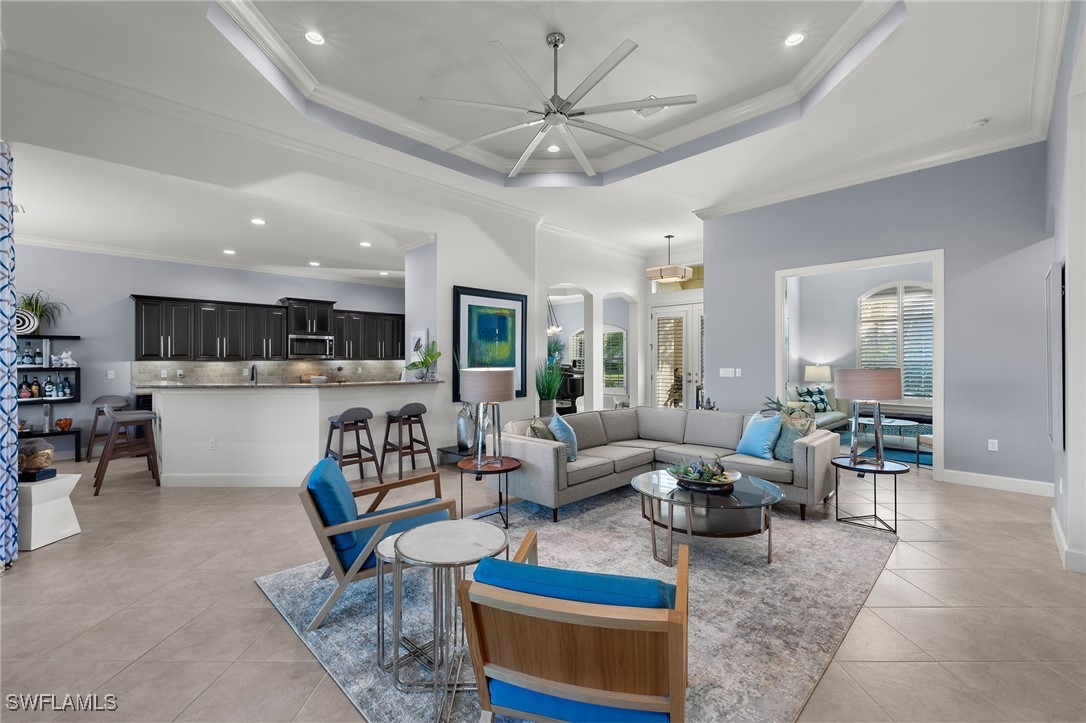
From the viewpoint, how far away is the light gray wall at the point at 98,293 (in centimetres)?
649

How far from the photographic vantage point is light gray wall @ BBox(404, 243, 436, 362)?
579 centimetres

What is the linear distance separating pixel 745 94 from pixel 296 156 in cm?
412

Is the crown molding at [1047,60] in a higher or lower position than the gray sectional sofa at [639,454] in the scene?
higher

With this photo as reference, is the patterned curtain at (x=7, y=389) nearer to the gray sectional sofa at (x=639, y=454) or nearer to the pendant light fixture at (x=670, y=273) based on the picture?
the gray sectional sofa at (x=639, y=454)

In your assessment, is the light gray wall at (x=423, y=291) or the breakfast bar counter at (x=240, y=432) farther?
the light gray wall at (x=423, y=291)

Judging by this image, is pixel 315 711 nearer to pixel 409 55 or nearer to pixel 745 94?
pixel 409 55

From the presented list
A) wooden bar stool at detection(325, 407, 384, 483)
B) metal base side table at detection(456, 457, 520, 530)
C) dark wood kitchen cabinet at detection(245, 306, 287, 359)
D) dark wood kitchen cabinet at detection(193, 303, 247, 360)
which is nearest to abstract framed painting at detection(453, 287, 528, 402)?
wooden bar stool at detection(325, 407, 384, 483)

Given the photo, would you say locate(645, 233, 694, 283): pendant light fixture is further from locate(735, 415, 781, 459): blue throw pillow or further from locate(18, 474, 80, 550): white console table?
locate(18, 474, 80, 550): white console table

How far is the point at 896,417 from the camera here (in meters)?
7.16

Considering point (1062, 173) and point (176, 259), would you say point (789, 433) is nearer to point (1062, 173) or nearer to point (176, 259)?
point (1062, 173)

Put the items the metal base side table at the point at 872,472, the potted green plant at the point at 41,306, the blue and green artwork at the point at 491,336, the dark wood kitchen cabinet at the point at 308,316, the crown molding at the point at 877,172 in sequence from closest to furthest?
the metal base side table at the point at 872,472, the crown molding at the point at 877,172, the blue and green artwork at the point at 491,336, the potted green plant at the point at 41,306, the dark wood kitchen cabinet at the point at 308,316

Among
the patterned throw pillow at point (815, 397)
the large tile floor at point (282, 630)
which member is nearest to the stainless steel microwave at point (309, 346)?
the large tile floor at point (282, 630)

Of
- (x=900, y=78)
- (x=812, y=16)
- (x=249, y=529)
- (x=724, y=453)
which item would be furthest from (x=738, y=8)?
(x=249, y=529)

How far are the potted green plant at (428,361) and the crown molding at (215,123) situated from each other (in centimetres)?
179
